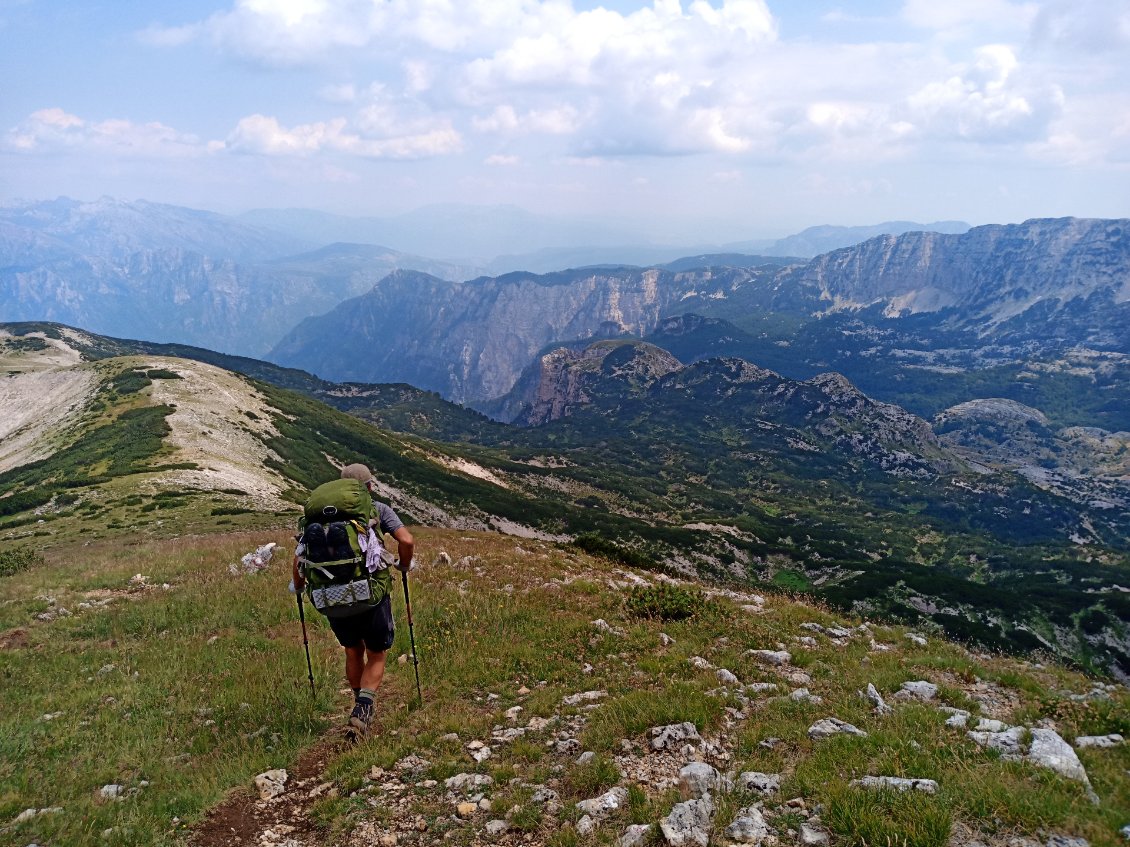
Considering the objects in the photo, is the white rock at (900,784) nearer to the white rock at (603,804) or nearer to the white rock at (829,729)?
the white rock at (829,729)

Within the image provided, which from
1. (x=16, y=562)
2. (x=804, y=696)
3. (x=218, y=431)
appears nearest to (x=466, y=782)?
(x=804, y=696)

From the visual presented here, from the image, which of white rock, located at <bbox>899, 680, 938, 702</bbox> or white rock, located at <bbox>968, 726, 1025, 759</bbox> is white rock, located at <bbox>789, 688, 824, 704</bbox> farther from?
white rock, located at <bbox>968, 726, 1025, 759</bbox>

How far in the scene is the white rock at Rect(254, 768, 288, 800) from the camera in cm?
793

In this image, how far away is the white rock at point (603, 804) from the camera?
680 cm

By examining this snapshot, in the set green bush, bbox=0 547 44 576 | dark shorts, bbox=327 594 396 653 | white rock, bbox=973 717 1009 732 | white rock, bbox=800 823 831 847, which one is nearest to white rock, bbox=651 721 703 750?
white rock, bbox=800 823 831 847

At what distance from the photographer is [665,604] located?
1479cm

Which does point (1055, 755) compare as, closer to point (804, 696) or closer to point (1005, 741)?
point (1005, 741)

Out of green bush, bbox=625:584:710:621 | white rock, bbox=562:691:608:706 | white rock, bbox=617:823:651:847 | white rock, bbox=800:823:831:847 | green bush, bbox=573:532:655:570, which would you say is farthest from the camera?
green bush, bbox=573:532:655:570

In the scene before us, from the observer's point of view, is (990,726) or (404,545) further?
(404,545)

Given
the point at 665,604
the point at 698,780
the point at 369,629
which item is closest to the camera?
the point at 698,780

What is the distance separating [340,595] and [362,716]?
2211 millimetres

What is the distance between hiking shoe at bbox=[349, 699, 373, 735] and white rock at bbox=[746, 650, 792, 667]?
23.9 ft

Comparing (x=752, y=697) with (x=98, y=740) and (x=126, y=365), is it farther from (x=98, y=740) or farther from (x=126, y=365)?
(x=126, y=365)

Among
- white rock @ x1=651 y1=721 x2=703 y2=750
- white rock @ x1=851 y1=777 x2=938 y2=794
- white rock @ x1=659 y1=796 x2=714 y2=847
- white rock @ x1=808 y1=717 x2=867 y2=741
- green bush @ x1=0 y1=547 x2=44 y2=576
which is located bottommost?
green bush @ x1=0 y1=547 x2=44 y2=576
